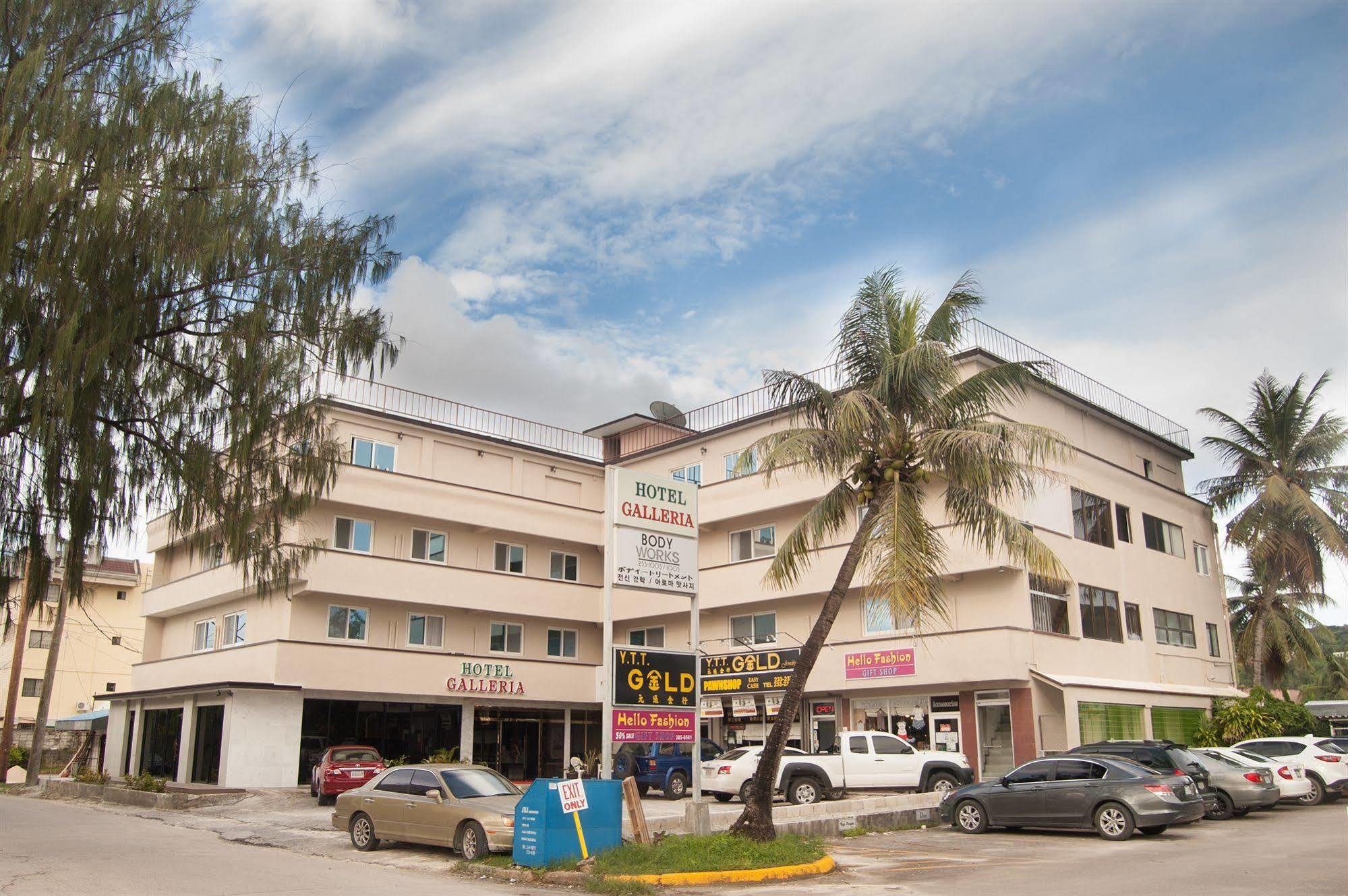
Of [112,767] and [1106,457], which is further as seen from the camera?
[112,767]

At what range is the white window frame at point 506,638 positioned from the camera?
37.8 metres

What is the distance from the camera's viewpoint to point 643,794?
103 ft

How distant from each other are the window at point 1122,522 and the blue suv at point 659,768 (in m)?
15.4

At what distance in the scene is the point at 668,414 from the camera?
42719 millimetres

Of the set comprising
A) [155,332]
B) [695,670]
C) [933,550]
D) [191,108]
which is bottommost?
[695,670]

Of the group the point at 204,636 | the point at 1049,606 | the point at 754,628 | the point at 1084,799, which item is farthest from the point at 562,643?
the point at 1084,799

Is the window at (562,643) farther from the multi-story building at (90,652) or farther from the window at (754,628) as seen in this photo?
the multi-story building at (90,652)

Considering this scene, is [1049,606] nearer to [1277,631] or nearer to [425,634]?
[1277,631]

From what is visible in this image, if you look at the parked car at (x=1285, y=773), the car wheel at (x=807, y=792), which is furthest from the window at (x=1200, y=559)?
the car wheel at (x=807, y=792)

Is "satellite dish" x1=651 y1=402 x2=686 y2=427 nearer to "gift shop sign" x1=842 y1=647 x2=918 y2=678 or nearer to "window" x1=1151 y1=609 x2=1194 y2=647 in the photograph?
"gift shop sign" x1=842 y1=647 x2=918 y2=678

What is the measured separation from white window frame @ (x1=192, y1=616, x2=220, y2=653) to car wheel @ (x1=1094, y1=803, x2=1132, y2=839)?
28548 mm

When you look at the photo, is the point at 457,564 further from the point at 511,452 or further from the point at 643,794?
the point at 643,794

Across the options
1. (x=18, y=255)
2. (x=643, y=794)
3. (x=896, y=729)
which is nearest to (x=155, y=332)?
(x=18, y=255)

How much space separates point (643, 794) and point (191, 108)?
23.3 m
